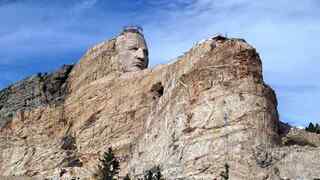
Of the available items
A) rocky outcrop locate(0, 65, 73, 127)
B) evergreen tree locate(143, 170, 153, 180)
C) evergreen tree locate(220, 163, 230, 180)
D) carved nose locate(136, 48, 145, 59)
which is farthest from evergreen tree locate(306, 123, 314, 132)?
evergreen tree locate(220, 163, 230, 180)

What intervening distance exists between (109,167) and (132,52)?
13.3 meters

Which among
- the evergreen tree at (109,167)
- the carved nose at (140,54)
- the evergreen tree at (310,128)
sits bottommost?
the evergreen tree at (109,167)

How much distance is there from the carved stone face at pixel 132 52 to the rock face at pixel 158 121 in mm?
76

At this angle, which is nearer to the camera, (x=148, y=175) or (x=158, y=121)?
(x=148, y=175)

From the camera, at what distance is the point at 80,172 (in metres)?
65.1

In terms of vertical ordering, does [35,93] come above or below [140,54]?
below

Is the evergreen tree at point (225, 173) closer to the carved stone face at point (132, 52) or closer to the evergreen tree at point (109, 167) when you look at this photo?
the evergreen tree at point (109, 167)

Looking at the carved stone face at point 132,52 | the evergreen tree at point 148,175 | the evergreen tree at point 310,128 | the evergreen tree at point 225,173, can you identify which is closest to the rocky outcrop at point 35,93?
the carved stone face at point 132,52

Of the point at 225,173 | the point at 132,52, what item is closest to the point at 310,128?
the point at 132,52

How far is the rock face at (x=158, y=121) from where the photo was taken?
5391 cm

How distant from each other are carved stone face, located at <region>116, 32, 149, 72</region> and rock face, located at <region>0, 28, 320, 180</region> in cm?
8

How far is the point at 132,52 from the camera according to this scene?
232 feet

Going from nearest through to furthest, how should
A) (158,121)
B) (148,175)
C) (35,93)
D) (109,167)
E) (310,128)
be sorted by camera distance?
(148,175)
(109,167)
(158,121)
(35,93)
(310,128)

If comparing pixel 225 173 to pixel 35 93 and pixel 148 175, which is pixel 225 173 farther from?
pixel 35 93
